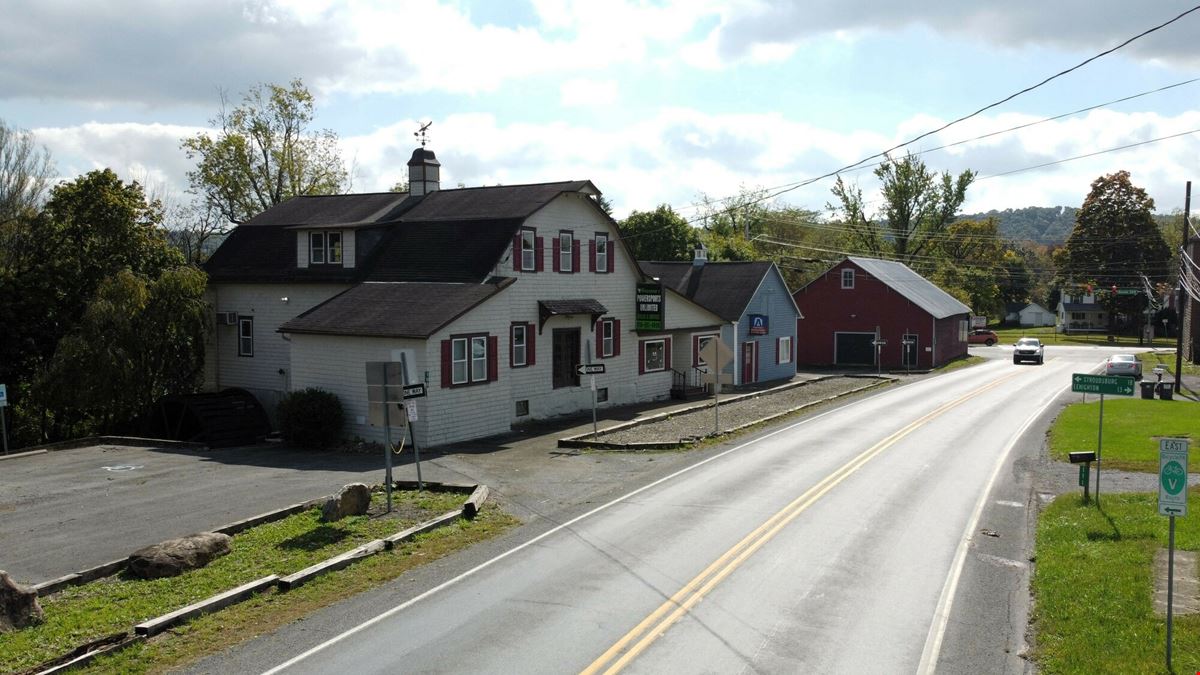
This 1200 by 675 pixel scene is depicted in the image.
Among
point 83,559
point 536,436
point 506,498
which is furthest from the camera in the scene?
point 536,436

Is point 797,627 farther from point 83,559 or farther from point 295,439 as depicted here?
point 295,439

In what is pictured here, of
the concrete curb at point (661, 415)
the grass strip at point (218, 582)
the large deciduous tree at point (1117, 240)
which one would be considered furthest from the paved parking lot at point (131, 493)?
the large deciduous tree at point (1117, 240)

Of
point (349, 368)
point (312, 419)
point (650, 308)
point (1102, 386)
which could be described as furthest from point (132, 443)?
point (1102, 386)

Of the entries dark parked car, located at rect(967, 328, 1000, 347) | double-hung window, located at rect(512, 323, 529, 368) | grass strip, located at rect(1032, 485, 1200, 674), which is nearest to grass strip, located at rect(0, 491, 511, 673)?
grass strip, located at rect(1032, 485, 1200, 674)

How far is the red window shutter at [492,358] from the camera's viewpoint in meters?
30.1

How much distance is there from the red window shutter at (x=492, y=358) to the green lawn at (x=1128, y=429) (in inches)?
634

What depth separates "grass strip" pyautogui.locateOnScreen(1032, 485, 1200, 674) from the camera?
11.0 m

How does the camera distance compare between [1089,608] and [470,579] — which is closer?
[1089,608]

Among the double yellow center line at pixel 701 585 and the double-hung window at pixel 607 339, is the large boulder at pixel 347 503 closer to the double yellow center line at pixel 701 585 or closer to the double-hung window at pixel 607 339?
the double yellow center line at pixel 701 585

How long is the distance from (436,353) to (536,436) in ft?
14.5

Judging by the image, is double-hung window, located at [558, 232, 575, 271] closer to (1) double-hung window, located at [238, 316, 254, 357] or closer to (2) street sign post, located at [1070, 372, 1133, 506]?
(1) double-hung window, located at [238, 316, 254, 357]

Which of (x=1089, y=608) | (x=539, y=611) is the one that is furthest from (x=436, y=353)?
(x=1089, y=608)

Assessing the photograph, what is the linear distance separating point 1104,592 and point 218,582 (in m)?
12.3

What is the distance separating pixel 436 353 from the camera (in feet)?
91.4
